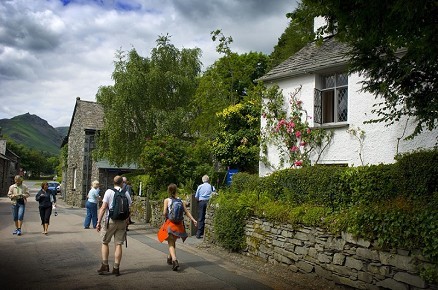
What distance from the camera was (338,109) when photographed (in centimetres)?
1423

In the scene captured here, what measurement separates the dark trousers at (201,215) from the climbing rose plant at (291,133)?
11.8 feet

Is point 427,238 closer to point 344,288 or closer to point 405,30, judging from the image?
point 344,288

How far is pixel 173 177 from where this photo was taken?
1719cm

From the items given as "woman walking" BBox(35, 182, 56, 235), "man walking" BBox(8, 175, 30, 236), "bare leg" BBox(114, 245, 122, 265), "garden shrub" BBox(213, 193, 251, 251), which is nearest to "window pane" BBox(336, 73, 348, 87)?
"garden shrub" BBox(213, 193, 251, 251)

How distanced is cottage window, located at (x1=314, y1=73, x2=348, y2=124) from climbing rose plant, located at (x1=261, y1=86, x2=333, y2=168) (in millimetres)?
525

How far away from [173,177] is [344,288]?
10.7 m

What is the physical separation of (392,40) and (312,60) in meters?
9.37

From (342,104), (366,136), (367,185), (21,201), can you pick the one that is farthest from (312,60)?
(21,201)

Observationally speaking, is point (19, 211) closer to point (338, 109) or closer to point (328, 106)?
point (328, 106)

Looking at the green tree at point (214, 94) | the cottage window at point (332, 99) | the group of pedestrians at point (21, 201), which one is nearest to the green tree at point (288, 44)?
the green tree at point (214, 94)

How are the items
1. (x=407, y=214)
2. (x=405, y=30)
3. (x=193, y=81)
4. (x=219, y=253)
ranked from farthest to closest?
(x=193, y=81) → (x=219, y=253) → (x=407, y=214) → (x=405, y=30)

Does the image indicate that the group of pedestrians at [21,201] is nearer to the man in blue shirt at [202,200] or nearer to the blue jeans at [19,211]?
the blue jeans at [19,211]

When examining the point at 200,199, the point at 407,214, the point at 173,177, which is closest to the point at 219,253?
the point at 200,199

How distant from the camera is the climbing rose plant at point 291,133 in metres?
14.3
